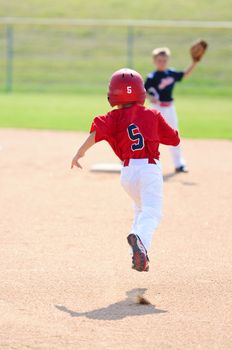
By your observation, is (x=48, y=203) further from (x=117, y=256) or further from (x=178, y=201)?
(x=117, y=256)

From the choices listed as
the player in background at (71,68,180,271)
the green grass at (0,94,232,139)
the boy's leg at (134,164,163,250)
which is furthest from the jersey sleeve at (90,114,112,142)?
the green grass at (0,94,232,139)

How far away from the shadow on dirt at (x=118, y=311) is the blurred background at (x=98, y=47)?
55.0 feet

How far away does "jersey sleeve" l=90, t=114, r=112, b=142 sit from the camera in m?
6.97

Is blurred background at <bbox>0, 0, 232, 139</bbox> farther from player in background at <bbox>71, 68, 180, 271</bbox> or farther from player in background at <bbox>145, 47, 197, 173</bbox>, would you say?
player in background at <bbox>71, 68, 180, 271</bbox>

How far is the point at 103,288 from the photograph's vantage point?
6895 mm

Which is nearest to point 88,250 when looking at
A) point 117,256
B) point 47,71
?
point 117,256

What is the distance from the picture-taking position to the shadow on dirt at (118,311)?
6148 millimetres

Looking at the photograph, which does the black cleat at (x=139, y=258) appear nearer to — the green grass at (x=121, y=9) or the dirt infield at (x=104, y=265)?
the dirt infield at (x=104, y=265)

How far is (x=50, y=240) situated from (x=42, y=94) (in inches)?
742

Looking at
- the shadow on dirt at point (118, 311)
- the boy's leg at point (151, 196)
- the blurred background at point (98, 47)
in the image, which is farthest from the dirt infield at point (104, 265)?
the blurred background at point (98, 47)

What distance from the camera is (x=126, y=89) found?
23.0ft

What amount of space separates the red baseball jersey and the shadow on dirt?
114 centimetres

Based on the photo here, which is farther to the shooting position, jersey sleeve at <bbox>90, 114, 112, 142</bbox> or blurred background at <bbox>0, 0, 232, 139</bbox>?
blurred background at <bbox>0, 0, 232, 139</bbox>

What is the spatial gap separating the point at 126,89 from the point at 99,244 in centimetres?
197
